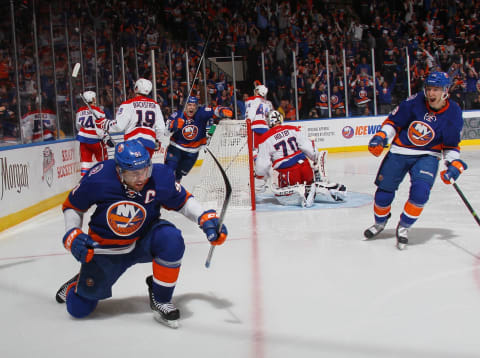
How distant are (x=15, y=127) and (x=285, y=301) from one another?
4053mm

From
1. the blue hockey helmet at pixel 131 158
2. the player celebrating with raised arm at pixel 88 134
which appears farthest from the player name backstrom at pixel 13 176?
the blue hockey helmet at pixel 131 158

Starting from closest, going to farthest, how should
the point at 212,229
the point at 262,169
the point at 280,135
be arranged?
the point at 212,229 < the point at 280,135 < the point at 262,169

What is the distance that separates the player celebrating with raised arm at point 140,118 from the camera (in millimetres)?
5805

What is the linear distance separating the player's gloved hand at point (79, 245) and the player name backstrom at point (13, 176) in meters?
3.00

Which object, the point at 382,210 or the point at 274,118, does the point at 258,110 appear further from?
the point at 382,210

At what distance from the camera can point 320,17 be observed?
14.0m

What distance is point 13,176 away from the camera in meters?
5.21

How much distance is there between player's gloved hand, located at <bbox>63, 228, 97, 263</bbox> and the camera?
2.26 m

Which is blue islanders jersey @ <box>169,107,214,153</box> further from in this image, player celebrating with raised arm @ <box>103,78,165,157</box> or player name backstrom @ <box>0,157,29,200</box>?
player name backstrom @ <box>0,157,29,200</box>

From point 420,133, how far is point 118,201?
2280 millimetres

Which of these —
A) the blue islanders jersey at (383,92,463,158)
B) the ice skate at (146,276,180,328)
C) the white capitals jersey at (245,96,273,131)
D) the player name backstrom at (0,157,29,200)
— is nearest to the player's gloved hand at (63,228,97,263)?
the ice skate at (146,276,180,328)

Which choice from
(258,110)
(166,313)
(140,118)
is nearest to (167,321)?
(166,313)

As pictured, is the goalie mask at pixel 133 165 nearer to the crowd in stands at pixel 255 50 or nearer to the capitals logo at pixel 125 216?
the capitals logo at pixel 125 216

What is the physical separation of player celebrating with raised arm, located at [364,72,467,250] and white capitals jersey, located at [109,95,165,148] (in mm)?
2776
